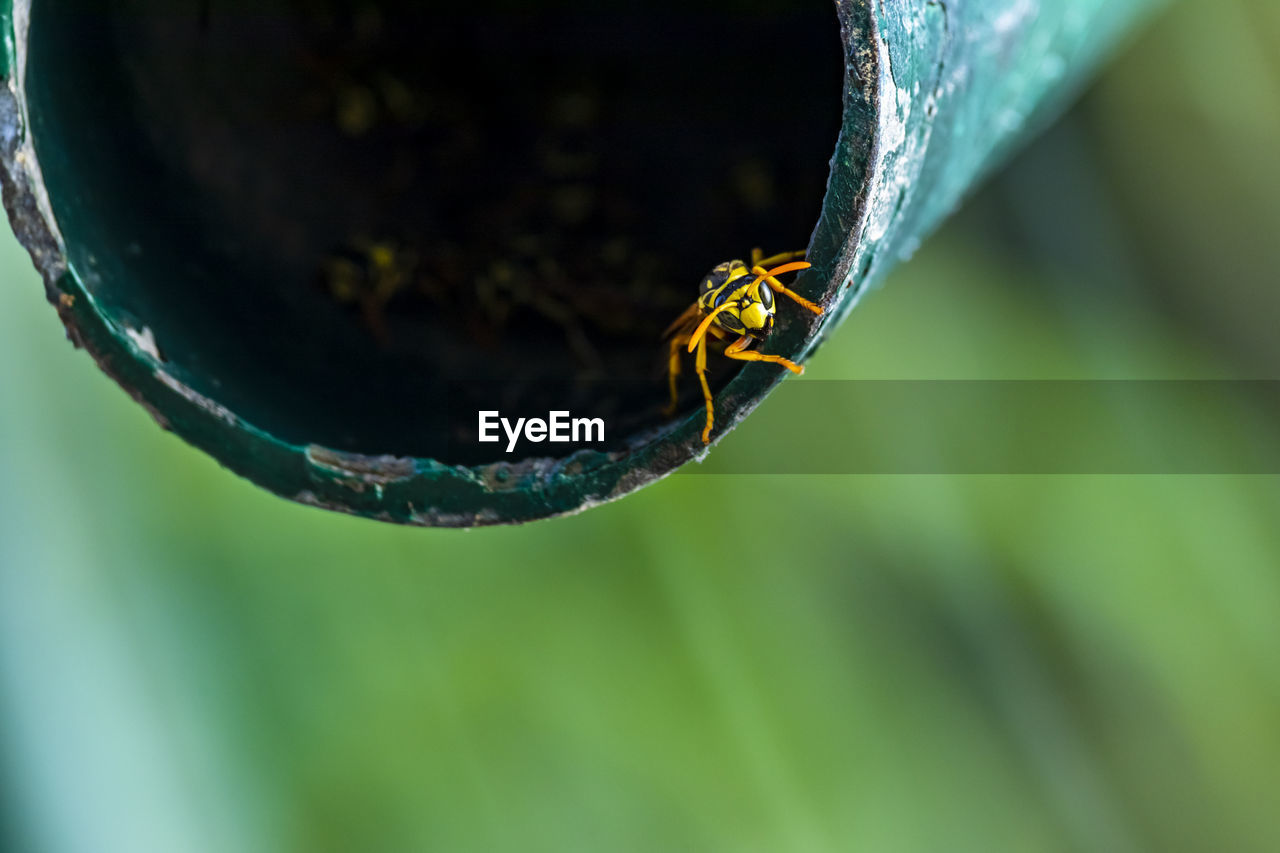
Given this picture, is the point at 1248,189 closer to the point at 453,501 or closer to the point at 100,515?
the point at 453,501

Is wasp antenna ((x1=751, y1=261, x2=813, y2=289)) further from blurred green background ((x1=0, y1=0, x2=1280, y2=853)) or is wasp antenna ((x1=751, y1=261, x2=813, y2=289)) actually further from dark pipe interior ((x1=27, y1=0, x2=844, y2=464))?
blurred green background ((x1=0, y1=0, x2=1280, y2=853))

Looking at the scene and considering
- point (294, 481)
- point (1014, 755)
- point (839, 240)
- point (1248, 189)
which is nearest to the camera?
point (839, 240)

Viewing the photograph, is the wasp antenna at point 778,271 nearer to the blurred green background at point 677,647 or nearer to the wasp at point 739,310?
the wasp at point 739,310

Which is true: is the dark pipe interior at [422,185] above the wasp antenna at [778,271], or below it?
above

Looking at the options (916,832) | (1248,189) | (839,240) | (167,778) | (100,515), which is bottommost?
(916,832)

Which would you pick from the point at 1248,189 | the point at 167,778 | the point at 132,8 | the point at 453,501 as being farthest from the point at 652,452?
the point at 1248,189

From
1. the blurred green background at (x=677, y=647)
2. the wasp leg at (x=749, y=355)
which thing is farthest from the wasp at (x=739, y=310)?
the blurred green background at (x=677, y=647)

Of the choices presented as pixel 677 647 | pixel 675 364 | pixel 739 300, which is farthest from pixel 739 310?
pixel 677 647
